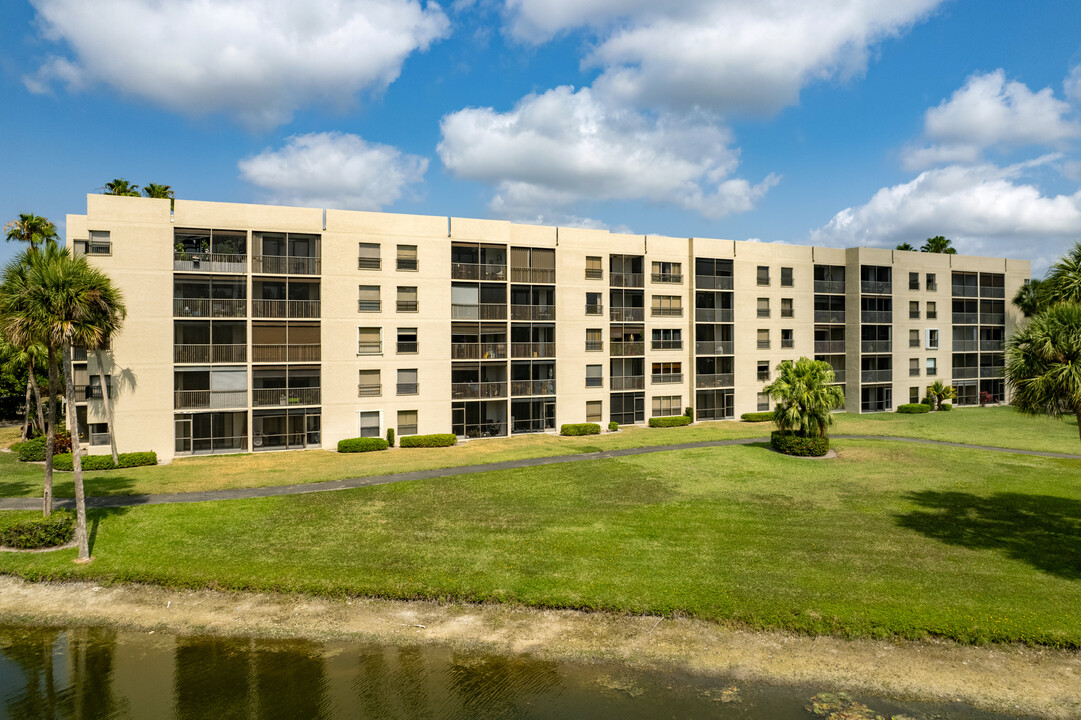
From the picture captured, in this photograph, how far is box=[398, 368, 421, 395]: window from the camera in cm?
4181

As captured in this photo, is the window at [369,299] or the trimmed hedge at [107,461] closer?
the trimmed hedge at [107,461]

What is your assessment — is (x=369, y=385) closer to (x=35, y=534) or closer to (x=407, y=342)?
(x=407, y=342)

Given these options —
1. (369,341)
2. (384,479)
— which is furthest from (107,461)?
(384,479)

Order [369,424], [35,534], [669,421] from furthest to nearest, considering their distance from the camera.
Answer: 1. [669,421]
2. [369,424]
3. [35,534]

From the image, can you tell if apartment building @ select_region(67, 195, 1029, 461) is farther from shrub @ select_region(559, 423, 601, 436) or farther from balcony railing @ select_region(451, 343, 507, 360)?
shrub @ select_region(559, 423, 601, 436)

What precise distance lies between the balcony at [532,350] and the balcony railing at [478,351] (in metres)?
0.82

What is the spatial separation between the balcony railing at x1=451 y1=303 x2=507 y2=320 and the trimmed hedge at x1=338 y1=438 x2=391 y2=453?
1080 centimetres

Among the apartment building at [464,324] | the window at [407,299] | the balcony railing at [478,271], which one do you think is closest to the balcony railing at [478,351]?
the apartment building at [464,324]

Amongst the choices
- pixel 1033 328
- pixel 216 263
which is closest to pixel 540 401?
pixel 216 263

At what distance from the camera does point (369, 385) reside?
41.1m

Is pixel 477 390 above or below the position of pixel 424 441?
above

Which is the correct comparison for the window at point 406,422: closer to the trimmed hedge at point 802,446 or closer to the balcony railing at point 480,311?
the balcony railing at point 480,311

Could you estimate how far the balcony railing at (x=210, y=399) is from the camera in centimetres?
3662

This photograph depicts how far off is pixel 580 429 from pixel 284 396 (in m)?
21.5
